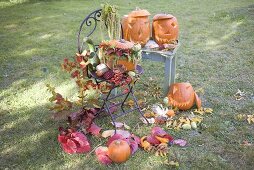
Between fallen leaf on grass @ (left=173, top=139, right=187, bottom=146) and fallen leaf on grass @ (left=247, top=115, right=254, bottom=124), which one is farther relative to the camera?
fallen leaf on grass @ (left=247, top=115, right=254, bottom=124)

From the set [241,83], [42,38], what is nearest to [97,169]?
[241,83]

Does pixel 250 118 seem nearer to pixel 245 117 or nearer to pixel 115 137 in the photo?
pixel 245 117

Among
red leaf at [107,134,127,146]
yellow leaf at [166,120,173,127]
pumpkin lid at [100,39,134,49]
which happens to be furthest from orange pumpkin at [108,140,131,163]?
pumpkin lid at [100,39,134,49]

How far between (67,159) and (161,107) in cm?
133

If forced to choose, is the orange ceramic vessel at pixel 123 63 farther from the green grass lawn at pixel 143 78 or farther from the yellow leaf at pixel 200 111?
the yellow leaf at pixel 200 111

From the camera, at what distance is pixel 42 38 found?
266 inches

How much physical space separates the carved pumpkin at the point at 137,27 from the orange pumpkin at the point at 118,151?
142 cm

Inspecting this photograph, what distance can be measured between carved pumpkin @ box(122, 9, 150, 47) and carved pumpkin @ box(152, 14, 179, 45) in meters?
0.13

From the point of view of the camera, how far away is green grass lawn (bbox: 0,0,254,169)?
10.7 ft

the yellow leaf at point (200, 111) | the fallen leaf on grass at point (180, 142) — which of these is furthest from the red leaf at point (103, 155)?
the yellow leaf at point (200, 111)

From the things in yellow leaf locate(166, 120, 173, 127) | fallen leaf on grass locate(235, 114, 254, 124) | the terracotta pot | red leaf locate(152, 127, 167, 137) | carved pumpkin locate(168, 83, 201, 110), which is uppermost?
the terracotta pot

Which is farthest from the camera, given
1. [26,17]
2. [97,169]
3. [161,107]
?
[26,17]

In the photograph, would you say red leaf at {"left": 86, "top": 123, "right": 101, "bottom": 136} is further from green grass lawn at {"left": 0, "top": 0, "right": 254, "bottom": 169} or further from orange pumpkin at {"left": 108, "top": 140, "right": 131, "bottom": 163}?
orange pumpkin at {"left": 108, "top": 140, "right": 131, "bottom": 163}

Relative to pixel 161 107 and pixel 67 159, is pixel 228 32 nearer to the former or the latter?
pixel 161 107
